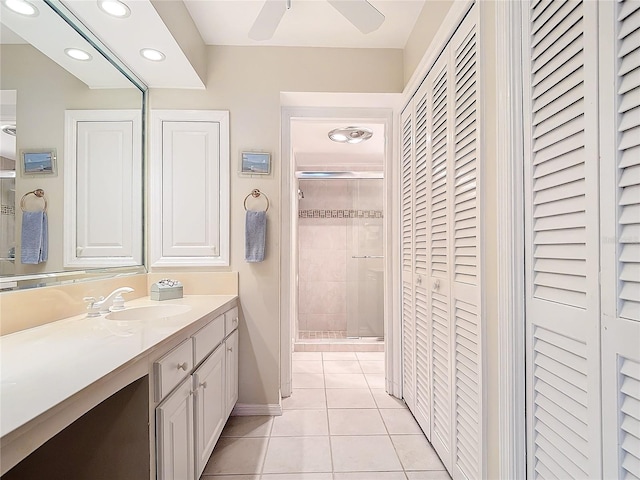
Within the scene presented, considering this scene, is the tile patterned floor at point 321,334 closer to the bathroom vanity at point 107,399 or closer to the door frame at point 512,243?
the bathroom vanity at point 107,399

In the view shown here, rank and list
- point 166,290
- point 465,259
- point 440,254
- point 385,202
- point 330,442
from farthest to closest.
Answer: point 385,202 < point 166,290 < point 330,442 < point 440,254 < point 465,259

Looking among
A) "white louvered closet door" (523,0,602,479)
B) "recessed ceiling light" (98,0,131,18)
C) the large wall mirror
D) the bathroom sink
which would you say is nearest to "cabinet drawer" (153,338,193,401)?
the bathroom sink

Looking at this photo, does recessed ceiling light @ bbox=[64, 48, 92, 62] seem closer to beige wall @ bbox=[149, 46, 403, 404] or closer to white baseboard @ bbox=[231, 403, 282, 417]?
beige wall @ bbox=[149, 46, 403, 404]

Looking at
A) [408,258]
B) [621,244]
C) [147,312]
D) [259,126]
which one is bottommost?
[147,312]

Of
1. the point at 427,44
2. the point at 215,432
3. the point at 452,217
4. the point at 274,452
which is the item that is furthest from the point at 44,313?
the point at 427,44

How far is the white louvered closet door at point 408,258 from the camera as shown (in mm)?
2152

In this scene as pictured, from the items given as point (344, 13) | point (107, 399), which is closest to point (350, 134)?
point (344, 13)

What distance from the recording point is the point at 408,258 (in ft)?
7.40


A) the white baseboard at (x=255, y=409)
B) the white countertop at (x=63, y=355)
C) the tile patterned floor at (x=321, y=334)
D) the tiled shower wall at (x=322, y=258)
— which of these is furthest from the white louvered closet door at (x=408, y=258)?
the tiled shower wall at (x=322, y=258)

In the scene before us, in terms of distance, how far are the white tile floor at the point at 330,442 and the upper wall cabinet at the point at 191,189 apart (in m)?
1.11

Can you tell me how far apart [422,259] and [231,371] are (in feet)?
4.46

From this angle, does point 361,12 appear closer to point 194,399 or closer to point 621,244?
point 621,244

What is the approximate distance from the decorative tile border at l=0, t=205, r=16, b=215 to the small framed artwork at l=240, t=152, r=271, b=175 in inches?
49.7

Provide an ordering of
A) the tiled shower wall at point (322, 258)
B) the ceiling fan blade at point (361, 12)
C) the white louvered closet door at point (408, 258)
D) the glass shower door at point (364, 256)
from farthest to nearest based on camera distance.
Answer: the tiled shower wall at point (322, 258) → the glass shower door at point (364, 256) → the white louvered closet door at point (408, 258) → the ceiling fan blade at point (361, 12)
